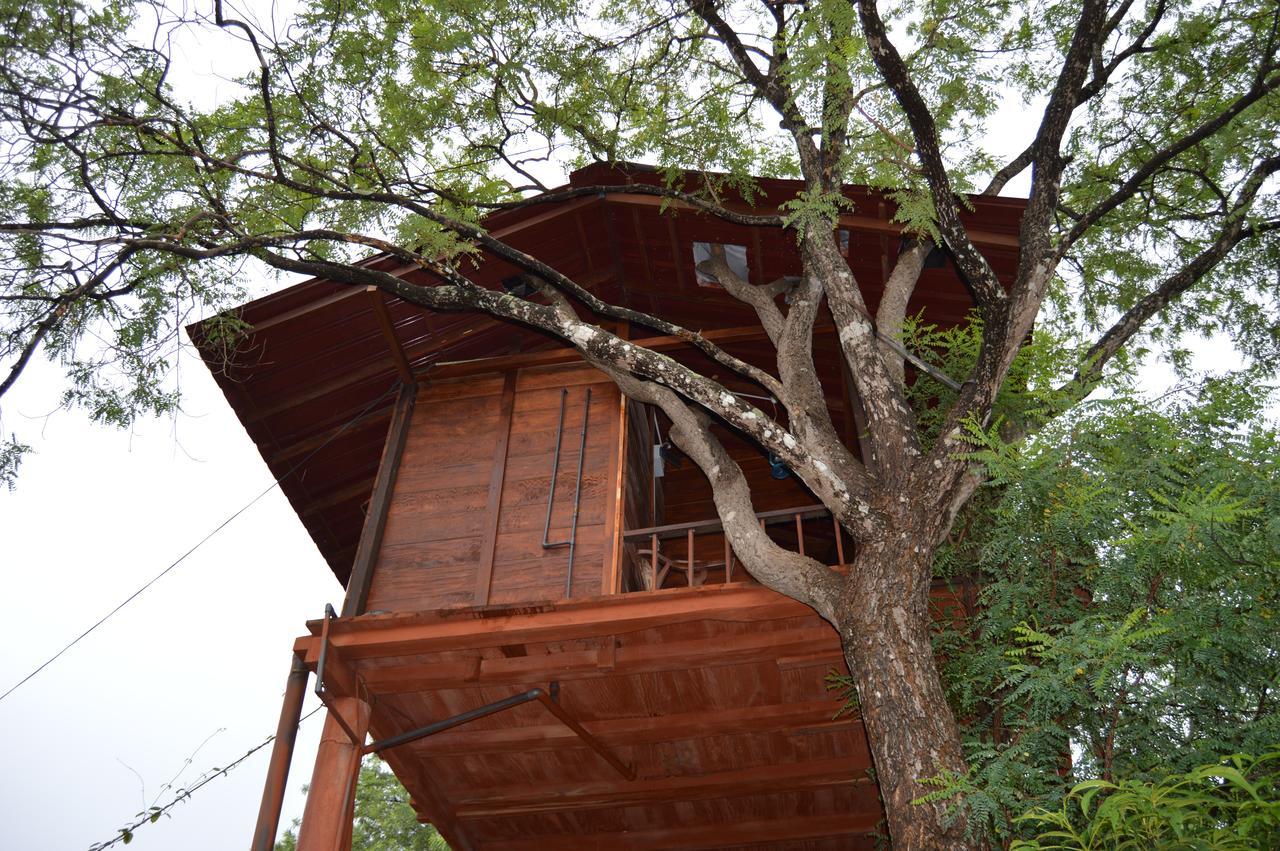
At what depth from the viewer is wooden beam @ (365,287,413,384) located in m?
8.91

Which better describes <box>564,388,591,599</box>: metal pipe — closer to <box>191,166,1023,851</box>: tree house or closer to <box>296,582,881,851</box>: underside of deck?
<box>191,166,1023,851</box>: tree house

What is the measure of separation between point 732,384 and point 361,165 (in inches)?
188

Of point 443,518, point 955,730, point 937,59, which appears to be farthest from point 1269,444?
point 443,518

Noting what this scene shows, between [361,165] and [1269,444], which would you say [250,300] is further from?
[1269,444]

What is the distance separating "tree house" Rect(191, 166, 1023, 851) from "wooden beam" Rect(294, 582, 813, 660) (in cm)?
2

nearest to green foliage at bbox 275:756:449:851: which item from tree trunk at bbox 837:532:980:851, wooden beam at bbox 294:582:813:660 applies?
wooden beam at bbox 294:582:813:660

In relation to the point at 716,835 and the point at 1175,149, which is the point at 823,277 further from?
the point at 716,835

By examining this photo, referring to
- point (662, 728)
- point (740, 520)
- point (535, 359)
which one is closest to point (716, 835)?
point (662, 728)

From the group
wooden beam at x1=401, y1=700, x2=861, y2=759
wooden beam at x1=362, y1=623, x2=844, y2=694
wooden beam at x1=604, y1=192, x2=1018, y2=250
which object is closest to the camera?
wooden beam at x1=362, y1=623, x2=844, y2=694

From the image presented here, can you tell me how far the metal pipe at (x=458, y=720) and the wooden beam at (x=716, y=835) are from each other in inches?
93.0

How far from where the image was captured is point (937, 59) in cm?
825

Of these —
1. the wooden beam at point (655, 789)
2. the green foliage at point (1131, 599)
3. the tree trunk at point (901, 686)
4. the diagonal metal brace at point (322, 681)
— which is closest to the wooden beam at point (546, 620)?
the diagonal metal brace at point (322, 681)

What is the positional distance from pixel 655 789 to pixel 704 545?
308 centimetres

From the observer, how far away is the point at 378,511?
8.41 m
